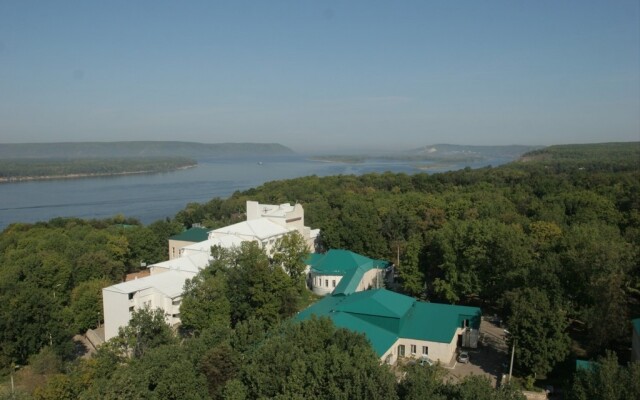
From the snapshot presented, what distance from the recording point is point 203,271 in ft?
56.5

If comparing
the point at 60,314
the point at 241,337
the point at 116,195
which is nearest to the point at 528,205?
the point at 241,337

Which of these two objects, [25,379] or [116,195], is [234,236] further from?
[116,195]

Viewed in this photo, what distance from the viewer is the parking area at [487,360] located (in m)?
13.3

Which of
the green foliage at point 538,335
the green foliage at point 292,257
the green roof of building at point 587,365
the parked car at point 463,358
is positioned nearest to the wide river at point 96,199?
the green foliage at point 292,257

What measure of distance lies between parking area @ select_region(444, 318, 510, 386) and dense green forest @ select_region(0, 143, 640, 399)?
675mm

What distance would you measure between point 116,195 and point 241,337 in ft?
199

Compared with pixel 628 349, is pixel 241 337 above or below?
above

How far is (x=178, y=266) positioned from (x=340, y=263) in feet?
22.9

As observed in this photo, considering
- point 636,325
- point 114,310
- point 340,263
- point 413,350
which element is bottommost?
point 413,350

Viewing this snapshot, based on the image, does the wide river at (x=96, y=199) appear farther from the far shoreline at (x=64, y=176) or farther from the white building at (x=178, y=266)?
the white building at (x=178, y=266)

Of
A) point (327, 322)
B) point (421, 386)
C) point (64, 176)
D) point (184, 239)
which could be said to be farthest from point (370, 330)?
point (64, 176)

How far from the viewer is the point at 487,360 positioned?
14.3 m

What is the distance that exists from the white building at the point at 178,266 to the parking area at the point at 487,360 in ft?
31.4

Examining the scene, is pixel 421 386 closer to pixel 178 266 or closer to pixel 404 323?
pixel 404 323
